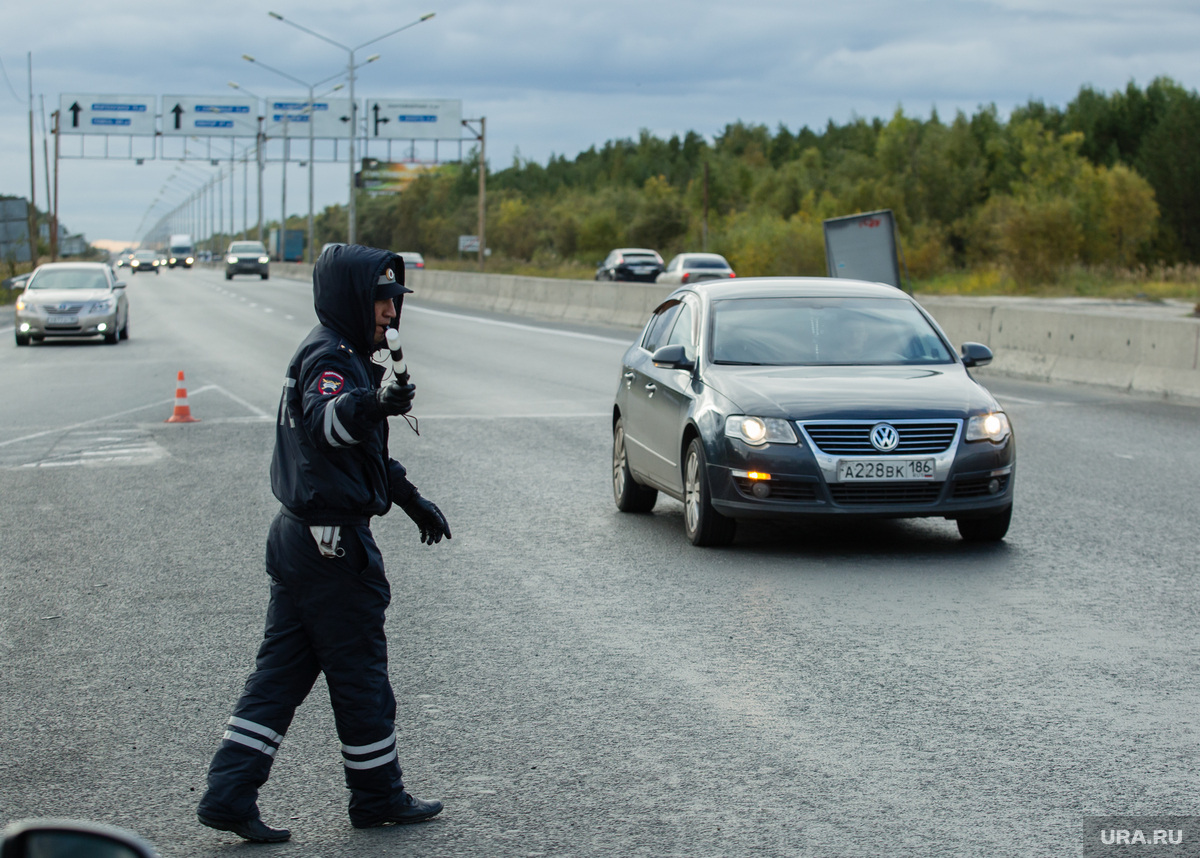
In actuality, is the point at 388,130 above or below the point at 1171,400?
above

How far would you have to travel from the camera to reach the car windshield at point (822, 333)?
927cm

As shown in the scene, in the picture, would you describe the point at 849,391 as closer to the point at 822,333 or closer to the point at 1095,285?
the point at 822,333

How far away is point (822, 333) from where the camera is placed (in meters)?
9.45

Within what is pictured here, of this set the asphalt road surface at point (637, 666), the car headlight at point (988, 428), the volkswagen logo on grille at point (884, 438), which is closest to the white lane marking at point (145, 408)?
the asphalt road surface at point (637, 666)

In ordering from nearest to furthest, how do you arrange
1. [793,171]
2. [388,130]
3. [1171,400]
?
[1171,400] < [388,130] < [793,171]

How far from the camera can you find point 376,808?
14.0 feet

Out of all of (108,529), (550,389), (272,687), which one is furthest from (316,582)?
(550,389)

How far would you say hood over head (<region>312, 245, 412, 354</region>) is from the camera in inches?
164

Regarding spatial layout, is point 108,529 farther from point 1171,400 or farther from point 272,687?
point 1171,400

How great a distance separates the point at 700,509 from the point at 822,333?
1.56 m

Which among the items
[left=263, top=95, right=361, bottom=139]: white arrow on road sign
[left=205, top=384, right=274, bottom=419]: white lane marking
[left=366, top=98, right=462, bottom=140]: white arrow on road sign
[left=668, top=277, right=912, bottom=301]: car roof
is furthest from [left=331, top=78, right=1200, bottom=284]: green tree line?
[left=668, top=277, right=912, bottom=301]: car roof

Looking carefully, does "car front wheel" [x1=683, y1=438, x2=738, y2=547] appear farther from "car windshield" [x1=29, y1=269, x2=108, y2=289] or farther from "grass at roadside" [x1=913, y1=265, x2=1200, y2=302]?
"grass at roadside" [x1=913, y1=265, x2=1200, y2=302]

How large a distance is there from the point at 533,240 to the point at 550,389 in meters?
108

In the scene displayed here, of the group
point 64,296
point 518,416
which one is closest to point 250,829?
point 518,416
